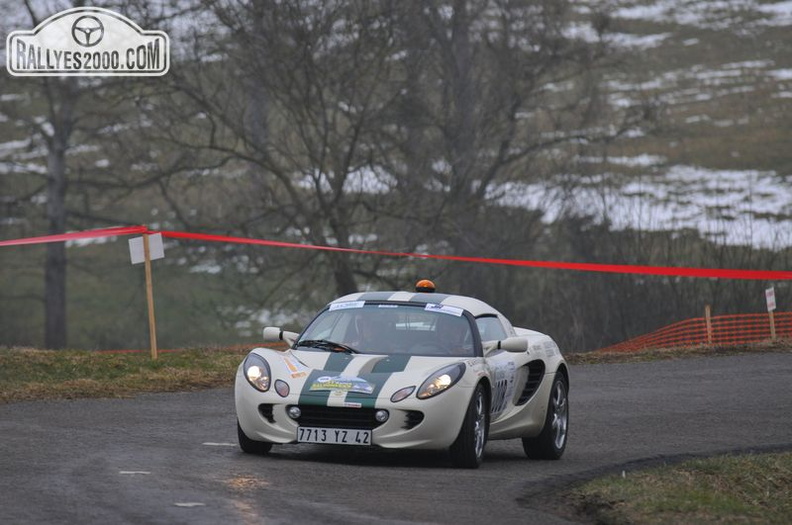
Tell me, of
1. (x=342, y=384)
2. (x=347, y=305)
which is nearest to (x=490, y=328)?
(x=347, y=305)

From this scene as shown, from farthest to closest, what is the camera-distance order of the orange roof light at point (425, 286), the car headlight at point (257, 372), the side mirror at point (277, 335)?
1. the orange roof light at point (425, 286)
2. the side mirror at point (277, 335)
3. the car headlight at point (257, 372)

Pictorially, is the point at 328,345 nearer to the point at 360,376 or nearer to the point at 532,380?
the point at 360,376

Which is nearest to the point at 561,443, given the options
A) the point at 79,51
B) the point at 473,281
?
the point at 473,281

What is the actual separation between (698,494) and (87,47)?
34135mm

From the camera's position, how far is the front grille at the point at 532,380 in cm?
1299

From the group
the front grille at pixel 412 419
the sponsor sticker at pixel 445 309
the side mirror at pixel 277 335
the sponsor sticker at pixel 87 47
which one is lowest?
the front grille at pixel 412 419

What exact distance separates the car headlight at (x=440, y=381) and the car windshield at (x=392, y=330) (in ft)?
1.94

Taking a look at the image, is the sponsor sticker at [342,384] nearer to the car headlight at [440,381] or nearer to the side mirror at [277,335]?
the car headlight at [440,381]

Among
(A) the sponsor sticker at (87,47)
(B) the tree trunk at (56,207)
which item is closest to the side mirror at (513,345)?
(A) the sponsor sticker at (87,47)

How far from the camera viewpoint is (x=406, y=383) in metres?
11.4

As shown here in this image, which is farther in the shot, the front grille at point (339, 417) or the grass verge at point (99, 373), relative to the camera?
the grass verge at point (99, 373)

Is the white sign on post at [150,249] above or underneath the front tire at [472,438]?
above

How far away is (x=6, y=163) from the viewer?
48.3 metres

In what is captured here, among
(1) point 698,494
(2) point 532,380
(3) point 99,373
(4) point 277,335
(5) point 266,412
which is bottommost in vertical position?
(1) point 698,494
